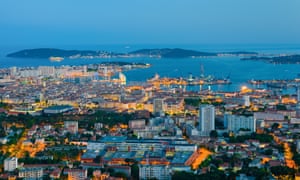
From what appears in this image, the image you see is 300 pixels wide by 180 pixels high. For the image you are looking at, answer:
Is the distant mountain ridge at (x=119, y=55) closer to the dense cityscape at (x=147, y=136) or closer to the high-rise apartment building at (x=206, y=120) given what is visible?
the dense cityscape at (x=147, y=136)

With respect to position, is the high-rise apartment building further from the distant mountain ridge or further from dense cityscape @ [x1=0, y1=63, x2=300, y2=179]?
the distant mountain ridge

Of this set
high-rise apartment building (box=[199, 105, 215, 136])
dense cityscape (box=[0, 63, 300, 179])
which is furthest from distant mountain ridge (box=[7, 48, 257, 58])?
high-rise apartment building (box=[199, 105, 215, 136])

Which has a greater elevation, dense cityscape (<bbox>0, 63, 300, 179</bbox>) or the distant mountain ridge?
the distant mountain ridge

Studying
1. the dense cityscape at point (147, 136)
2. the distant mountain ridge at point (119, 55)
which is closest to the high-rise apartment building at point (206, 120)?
the dense cityscape at point (147, 136)

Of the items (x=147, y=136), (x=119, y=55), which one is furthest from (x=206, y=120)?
(x=119, y=55)

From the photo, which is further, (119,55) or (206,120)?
(119,55)

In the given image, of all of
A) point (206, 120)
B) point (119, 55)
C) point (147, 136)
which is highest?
point (119, 55)

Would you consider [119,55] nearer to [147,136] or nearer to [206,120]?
[206,120]

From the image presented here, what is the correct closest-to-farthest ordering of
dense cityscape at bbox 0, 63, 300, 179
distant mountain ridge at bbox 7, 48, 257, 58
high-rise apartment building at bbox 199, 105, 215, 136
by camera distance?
dense cityscape at bbox 0, 63, 300, 179 < high-rise apartment building at bbox 199, 105, 215, 136 < distant mountain ridge at bbox 7, 48, 257, 58

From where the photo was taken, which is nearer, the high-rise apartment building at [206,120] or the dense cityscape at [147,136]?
the dense cityscape at [147,136]
